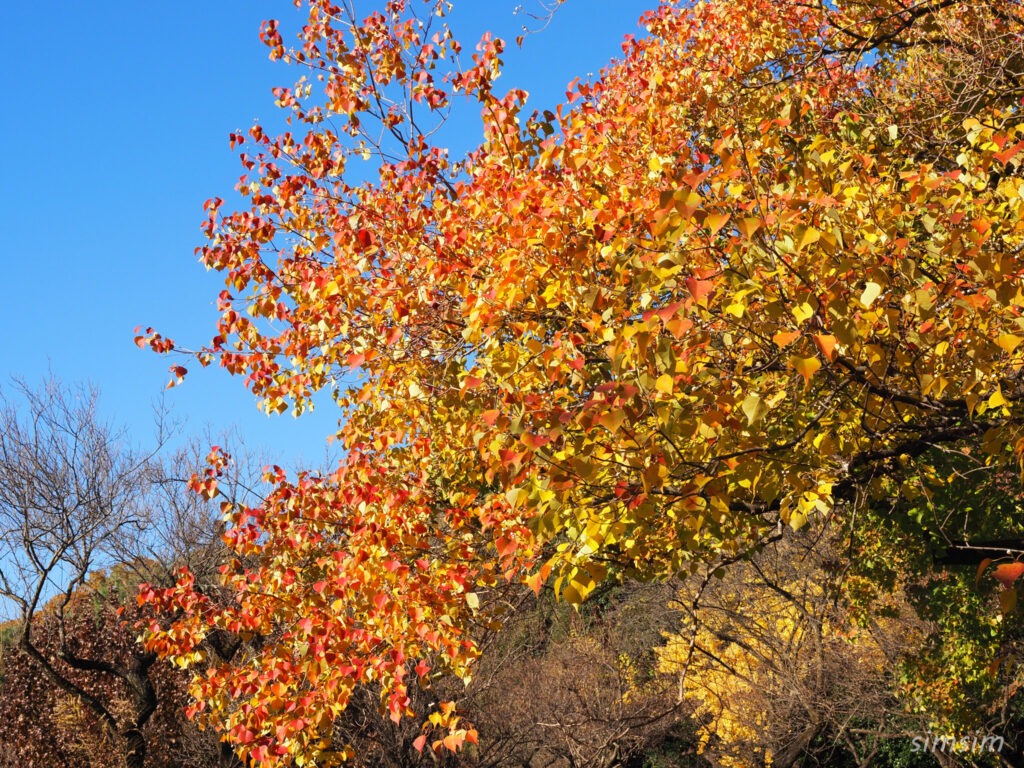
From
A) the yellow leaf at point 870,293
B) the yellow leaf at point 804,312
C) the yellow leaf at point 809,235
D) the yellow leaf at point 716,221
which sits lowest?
the yellow leaf at point 870,293

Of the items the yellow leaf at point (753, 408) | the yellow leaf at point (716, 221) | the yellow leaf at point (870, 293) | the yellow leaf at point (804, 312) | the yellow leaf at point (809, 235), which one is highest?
the yellow leaf at point (716, 221)

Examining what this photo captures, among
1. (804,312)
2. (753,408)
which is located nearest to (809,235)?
(804,312)

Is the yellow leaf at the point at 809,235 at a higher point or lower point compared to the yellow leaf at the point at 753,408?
higher

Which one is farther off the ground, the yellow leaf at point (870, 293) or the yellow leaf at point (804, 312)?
the yellow leaf at point (804, 312)

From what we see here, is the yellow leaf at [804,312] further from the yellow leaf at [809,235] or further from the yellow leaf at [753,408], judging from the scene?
the yellow leaf at [753,408]

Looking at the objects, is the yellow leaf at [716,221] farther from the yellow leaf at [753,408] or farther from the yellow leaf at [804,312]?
the yellow leaf at [753,408]

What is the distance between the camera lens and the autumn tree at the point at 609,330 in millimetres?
3414

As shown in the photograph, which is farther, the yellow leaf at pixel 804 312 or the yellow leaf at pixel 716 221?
the yellow leaf at pixel 804 312

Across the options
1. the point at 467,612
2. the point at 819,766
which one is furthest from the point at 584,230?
the point at 819,766

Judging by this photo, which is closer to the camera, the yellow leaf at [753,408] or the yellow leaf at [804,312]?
the yellow leaf at [753,408]

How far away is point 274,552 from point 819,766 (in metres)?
14.5

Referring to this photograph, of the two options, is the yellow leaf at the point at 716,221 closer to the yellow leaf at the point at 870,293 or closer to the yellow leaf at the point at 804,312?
the yellow leaf at the point at 804,312

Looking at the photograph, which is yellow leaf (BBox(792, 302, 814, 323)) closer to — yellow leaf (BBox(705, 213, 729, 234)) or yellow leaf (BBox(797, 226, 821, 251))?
yellow leaf (BBox(797, 226, 821, 251))

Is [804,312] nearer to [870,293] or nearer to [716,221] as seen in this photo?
[870,293]
